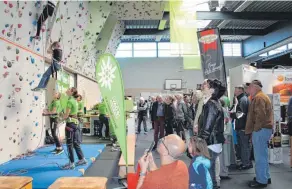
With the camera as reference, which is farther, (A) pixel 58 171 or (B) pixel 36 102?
(B) pixel 36 102

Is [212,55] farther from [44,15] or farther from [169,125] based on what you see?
[44,15]

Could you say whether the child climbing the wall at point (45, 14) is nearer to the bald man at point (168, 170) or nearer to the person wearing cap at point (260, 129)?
the person wearing cap at point (260, 129)

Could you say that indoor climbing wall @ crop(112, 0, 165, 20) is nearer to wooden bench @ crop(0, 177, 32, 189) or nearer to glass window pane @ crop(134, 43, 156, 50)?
wooden bench @ crop(0, 177, 32, 189)

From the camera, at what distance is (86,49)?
9492mm

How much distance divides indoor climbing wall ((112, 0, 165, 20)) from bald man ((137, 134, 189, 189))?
800 centimetres

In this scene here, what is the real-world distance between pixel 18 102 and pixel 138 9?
5774 mm

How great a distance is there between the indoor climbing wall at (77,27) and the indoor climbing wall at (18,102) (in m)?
1.03

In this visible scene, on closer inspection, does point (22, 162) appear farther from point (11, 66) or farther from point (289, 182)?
point (289, 182)

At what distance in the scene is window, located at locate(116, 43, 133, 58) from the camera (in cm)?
1962

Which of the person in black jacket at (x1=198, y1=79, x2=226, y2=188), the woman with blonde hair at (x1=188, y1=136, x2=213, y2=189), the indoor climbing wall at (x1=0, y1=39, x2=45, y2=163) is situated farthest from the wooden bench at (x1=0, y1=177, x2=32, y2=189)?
the indoor climbing wall at (x1=0, y1=39, x2=45, y2=163)

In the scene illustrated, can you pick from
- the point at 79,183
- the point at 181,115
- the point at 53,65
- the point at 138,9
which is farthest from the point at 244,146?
the point at 138,9

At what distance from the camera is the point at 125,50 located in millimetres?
19750

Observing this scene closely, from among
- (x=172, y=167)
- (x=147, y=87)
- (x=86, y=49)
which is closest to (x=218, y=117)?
(x=172, y=167)

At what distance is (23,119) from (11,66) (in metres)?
1.19
